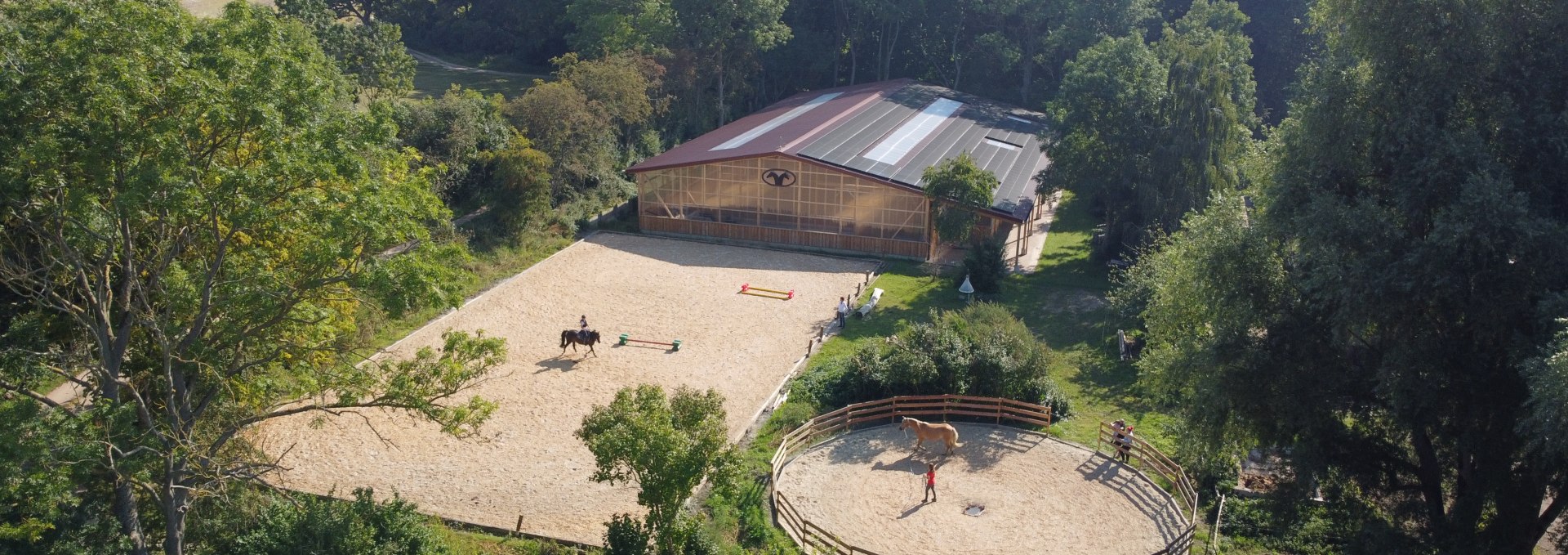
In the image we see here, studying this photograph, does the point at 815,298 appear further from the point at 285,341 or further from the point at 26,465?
the point at 26,465

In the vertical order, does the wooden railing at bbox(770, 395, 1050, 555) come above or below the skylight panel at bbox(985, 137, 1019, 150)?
below

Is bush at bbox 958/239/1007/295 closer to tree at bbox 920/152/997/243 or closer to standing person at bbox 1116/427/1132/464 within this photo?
tree at bbox 920/152/997/243

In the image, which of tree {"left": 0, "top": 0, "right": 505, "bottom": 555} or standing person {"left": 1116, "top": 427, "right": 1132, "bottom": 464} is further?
standing person {"left": 1116, "top": 427, "right": 1132, "bottom": 464}

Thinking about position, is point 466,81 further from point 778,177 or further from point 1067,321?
point 1067,321

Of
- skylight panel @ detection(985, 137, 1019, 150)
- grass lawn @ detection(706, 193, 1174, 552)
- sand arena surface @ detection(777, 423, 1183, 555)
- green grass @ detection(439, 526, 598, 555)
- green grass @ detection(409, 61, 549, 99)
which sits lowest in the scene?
green grass @ detection(439, 526, 598, 555)

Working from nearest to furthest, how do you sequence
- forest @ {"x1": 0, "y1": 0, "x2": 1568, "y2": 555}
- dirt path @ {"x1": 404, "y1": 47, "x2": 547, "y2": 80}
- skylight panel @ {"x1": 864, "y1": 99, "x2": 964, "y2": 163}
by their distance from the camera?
forest @ {"x1": 0, "y1": 0, "x2": 1568, "y2": 555} < skylight panel @ {"x1": 864, "y1": 99, "x2": 964, "y2": 163} < dirt path @ {"x1": 404, "y1": 47, "x2": 547, "y2": 80}

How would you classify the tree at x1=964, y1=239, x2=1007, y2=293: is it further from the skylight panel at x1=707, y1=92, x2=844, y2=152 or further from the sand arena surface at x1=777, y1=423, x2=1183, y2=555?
the skylight panel at x1=707, y1=92, x2=844, y2=152

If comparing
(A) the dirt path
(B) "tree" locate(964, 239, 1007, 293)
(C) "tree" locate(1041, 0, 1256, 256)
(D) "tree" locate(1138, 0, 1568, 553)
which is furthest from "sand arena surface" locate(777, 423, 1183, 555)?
(A) the dirt path

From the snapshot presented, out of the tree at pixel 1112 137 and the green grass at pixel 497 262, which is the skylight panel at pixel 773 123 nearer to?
the green grass at pixel 497 262

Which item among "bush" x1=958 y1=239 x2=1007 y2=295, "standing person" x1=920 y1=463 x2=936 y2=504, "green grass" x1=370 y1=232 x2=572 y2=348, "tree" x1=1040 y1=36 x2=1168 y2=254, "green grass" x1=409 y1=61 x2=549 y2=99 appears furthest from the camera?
"green grass" x1=409 y1=61 x2=549 y2=99
